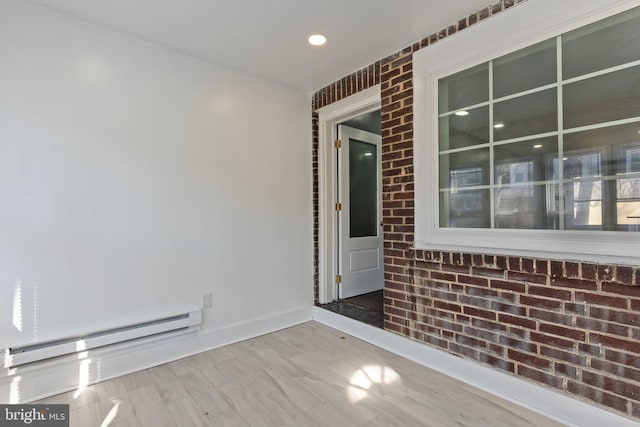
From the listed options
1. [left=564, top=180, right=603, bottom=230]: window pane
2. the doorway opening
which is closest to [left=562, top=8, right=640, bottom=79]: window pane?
[left=564, top=180, right=603, bottom=230]: window pane

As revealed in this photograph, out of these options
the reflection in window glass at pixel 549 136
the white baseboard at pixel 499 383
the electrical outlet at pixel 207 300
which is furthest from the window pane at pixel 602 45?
the electrical outlet at pixel 207 300

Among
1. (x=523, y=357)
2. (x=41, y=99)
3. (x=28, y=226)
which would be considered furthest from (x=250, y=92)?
(x=523, y=357)

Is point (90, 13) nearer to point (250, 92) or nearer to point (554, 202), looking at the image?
point (250, 92)

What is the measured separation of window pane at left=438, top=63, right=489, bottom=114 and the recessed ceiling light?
3.18 ft

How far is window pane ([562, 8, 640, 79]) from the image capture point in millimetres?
1664

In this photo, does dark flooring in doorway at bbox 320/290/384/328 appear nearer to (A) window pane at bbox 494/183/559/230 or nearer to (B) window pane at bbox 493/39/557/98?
(A) window pane at bbox 494/183/559/230

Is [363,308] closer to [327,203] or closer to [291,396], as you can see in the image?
[327,203]

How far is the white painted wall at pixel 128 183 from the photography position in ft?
6.60

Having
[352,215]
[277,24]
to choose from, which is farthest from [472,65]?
[352,215]

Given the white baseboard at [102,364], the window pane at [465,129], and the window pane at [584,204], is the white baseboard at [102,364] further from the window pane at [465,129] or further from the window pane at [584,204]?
the window pane at [584,204]

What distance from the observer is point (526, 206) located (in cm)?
204

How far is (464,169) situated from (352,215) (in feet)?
5.45

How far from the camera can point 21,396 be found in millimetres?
1980

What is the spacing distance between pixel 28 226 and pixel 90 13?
1.48 metres
